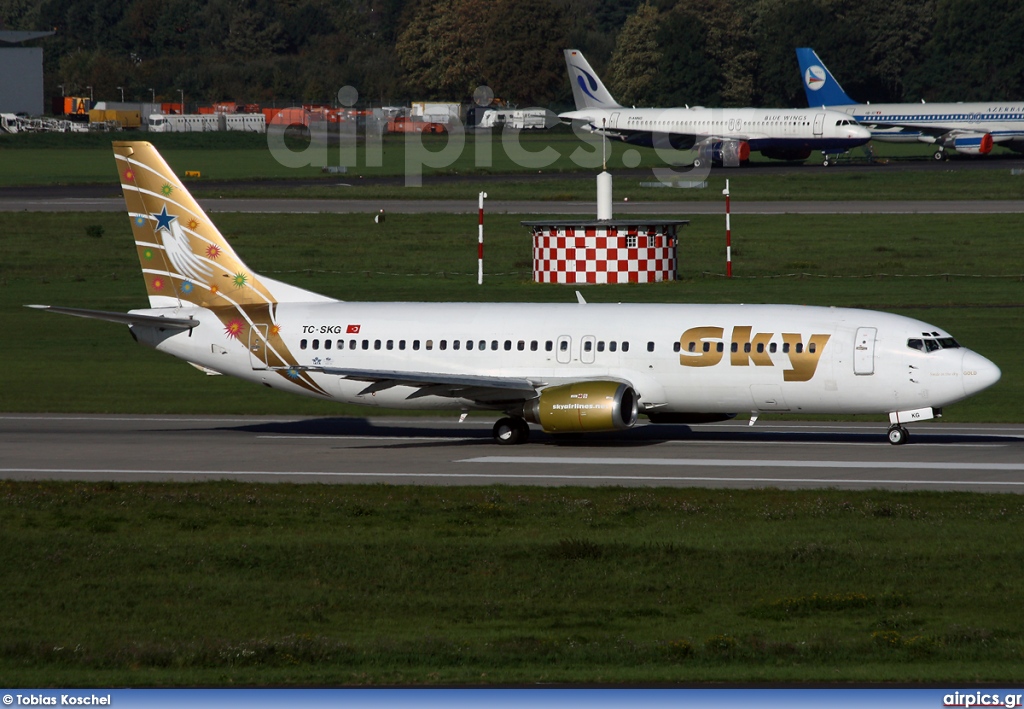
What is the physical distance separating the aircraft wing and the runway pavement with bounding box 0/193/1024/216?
166ft

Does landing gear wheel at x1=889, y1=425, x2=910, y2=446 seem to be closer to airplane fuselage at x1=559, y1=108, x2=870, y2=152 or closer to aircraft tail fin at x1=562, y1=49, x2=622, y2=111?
airplane fuselage at x1=559, y1=108, x2=870, y2=152

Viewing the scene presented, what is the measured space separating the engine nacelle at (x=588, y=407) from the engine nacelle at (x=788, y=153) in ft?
324

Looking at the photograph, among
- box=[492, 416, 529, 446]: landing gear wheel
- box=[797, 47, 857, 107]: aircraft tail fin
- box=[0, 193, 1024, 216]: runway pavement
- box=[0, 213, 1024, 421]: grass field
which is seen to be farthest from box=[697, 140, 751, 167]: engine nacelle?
box=[492, 416, 529, 446]: landing gear wheel

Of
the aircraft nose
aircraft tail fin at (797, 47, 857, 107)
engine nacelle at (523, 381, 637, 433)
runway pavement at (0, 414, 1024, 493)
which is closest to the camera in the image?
runway pavement at (0, 414, 1024, 493)

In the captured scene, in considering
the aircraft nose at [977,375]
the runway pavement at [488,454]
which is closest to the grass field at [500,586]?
the runway pavement at [488,454]

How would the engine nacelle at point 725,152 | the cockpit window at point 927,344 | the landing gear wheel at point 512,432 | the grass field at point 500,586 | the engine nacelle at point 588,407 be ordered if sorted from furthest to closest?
the engine nacelle at point 725,152, the landing gear wheel at point 512,432, the cockpit window at point 927,344, the engine nacelle at point 588,407, the grass field at point 500,586

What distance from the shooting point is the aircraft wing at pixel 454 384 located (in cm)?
3391

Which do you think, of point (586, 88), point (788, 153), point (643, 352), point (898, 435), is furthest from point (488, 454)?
point (586, 88)

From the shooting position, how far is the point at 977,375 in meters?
32.8

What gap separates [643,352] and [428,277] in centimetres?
3406

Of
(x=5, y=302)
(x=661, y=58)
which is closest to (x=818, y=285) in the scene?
(x=5, y=302)

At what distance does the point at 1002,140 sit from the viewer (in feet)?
424

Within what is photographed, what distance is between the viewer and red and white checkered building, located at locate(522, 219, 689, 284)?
59.0 meters

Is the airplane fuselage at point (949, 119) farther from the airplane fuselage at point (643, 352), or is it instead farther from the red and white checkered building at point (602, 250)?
the airplane fuselage at point (643, 352)
